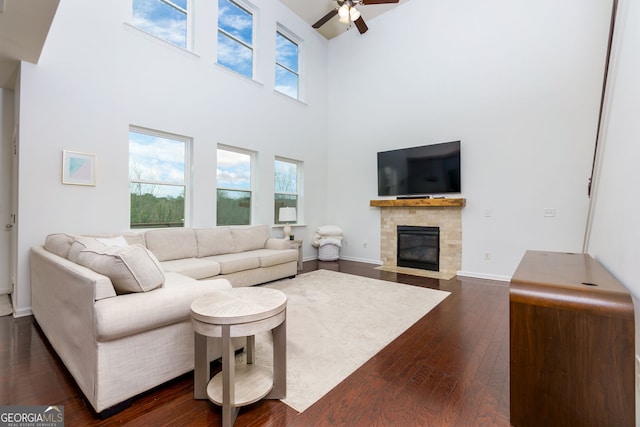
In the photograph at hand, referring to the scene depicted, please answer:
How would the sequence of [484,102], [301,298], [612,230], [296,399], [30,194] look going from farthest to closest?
[484,102] < [301,298] < [30,194] < [612,230] < [296,399]

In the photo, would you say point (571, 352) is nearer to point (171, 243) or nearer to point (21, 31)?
point (171, 243)

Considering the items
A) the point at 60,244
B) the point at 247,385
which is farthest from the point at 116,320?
the point at 60,244

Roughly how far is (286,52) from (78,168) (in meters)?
4.43

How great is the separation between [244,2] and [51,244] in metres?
4.79

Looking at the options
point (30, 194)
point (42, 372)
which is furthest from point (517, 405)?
point (30, 194)

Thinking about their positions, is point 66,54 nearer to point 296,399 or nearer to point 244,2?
point 244,2

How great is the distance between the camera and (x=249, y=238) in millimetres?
4496

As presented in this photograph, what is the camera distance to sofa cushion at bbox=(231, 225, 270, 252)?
4355mm

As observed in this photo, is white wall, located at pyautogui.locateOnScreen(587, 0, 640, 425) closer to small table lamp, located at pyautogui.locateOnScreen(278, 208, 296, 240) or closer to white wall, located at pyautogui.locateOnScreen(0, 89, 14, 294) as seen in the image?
small table lamp, located at pyautogui.locateOnScreen(278, 208, 296, 240)

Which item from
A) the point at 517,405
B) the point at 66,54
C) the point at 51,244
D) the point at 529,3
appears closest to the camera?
the point at 517,405

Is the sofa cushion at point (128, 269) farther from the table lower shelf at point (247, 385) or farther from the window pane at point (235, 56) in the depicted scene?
the window pane at point (235, 56)

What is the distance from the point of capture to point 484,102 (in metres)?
4.67

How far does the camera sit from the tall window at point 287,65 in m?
5.82

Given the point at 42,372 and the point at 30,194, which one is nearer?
the point at 42,372
